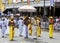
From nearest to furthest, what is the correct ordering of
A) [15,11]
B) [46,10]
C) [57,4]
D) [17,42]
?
[17,42], [57,4], [46,10], [15,11]

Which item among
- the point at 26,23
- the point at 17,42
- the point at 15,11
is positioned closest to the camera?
the point at 17,42

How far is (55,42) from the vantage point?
20203 millimetres

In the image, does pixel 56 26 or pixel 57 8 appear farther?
pixel 57 8

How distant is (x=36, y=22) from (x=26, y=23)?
80 centimetres

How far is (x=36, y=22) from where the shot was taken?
22.5 metres

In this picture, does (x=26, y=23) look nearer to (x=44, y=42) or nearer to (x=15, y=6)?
(x=44, y=42)

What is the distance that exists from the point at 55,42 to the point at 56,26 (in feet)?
45.4

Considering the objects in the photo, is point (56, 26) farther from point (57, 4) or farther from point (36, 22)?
point (57, 4)

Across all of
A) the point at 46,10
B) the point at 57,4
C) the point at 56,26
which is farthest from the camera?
the point at 46,10

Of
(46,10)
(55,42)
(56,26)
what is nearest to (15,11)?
(46,10)

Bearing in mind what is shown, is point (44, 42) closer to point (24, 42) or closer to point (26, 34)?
point (24, 42)

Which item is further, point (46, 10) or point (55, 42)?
point (46, 10)

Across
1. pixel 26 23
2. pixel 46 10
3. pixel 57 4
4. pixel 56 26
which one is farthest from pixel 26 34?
pixel 46 10

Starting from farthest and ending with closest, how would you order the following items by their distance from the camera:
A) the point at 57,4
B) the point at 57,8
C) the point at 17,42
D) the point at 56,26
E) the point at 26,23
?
the point at 57,8, the point at 57,4, the point at 56,26, the point at 26,23, the point at 17,42
